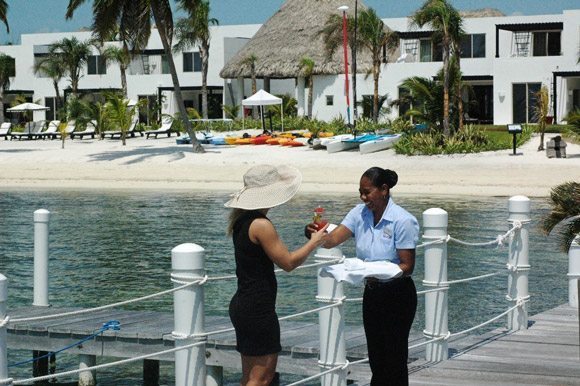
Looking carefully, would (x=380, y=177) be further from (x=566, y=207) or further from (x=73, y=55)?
(x=73, y=55)

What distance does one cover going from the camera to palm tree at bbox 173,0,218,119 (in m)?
63.0

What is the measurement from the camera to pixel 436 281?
28.5 feet

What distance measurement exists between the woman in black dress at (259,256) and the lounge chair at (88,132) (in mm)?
45482

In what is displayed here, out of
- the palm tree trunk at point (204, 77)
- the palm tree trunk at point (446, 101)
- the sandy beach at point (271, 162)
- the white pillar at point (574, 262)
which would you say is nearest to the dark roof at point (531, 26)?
the sandy beach at point (271, 162)

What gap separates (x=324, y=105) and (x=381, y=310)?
4965 centimetres

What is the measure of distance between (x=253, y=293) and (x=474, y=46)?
166 feet

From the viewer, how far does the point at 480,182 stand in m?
33.1

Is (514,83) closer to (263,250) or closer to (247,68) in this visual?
(247,68)

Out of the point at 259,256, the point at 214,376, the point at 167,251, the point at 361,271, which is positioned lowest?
the point at 167,251

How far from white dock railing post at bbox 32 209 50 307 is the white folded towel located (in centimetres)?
544

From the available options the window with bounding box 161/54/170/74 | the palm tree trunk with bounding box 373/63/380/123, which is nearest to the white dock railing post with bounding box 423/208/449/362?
the palm tree trunk with bounding box 373/63/380/123

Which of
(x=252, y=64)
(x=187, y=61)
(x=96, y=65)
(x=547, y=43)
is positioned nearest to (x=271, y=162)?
(x=547, y=43)

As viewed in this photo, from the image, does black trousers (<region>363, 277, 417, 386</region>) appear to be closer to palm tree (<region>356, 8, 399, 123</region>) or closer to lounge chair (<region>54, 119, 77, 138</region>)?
palm tree (<region>356, 8, 399, 123</region>)

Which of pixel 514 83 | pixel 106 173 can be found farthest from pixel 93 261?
pixel 514 83
